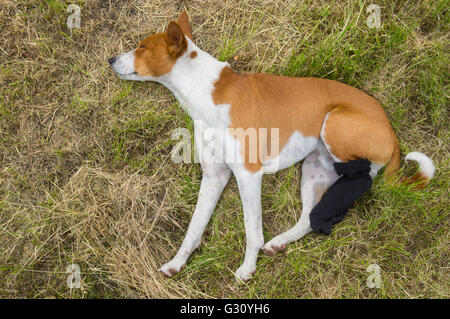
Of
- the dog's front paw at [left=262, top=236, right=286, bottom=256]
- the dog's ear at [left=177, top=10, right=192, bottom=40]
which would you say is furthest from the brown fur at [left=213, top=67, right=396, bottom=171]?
the dog's front paw at [left=262, top=236, right=286, bottom=256]

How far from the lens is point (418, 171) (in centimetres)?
332

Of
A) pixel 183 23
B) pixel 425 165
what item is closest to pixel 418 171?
pixel 425 165

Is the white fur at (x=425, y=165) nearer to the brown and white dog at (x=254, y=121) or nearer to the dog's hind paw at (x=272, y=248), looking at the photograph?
the brown and white dog at (x=254, y=121)

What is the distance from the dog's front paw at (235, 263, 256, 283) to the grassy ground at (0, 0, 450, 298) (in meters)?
0.08

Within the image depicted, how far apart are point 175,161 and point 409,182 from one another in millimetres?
2192

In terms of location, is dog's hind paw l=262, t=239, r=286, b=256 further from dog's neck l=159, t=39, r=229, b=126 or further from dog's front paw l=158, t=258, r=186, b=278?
dog's neck l=159, t=39, r=229, b=126

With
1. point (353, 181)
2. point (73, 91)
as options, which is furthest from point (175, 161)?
point (353, 181)

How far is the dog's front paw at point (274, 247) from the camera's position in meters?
3.34

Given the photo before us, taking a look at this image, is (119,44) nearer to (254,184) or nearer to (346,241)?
(254,184)

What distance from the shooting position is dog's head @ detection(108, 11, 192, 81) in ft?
9.75

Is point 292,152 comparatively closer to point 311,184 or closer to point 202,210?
point 311,184

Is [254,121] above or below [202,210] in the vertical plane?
above

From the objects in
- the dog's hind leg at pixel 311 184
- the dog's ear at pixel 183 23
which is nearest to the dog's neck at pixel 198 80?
the dog's ear at pixel 183 23

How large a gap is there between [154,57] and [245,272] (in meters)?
2.01
